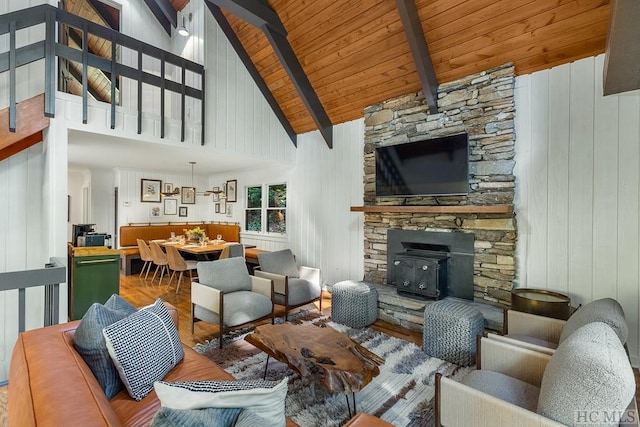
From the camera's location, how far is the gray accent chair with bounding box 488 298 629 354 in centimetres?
172

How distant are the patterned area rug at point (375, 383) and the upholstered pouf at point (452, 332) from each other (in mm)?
82

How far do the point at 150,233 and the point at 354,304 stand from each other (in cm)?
578

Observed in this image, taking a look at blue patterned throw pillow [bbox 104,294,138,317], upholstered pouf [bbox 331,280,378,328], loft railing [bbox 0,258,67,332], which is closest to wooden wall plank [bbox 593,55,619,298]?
upholstered pouf [bbox 331,280,378,328]

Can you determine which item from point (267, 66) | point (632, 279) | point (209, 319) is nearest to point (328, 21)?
point (267, 66)

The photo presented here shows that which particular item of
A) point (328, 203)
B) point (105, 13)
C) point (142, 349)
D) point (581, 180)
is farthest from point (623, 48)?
point (105, 13)

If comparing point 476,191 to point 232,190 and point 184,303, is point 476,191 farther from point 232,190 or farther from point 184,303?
point 232,190

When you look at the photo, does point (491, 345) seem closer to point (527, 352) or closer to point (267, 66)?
point (527, 352)

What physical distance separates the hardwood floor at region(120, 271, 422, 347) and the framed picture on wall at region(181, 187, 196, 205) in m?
2.32

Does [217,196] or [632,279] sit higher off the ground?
[217,196]

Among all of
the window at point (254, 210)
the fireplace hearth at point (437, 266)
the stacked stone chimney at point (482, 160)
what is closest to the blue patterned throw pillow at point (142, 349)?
the fireplace hearth at point (437, 266)

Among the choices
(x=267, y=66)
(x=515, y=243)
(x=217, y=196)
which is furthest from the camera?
(x=217, y=196)

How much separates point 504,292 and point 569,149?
1.57m

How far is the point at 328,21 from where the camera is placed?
3.85m

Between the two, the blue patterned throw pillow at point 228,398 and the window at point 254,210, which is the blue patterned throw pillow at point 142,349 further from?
the window at point 254,210
